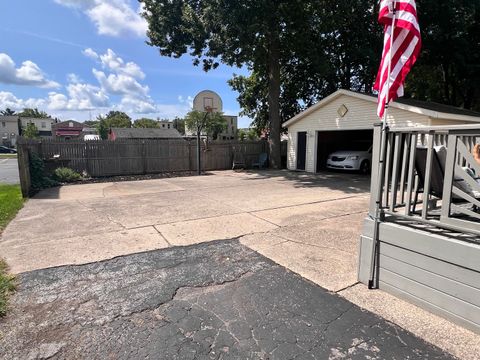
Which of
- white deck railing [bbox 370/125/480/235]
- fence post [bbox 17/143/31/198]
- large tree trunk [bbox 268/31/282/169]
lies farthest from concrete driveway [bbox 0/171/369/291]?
large tree trunk [bbox 268/31/282/169]

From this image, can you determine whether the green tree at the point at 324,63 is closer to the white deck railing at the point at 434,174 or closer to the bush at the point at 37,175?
the bush at the point at 37,175

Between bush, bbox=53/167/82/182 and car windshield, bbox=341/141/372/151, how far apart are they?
13.1m

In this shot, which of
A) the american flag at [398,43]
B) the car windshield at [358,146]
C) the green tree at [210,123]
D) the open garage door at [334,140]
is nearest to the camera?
the american flag at [398,43]

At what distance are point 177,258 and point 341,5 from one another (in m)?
16.0

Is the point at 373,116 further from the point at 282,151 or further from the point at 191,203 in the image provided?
the point at 191,203

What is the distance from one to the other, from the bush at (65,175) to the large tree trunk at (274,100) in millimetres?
9637

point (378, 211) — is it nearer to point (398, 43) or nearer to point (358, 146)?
point (398, 43)

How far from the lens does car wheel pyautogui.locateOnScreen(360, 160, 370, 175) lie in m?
14.2

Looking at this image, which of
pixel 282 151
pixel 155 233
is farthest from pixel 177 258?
pixel 282 151

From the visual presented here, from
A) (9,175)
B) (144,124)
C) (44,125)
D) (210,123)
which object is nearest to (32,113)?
(44,125)

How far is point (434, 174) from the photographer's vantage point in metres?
3.21

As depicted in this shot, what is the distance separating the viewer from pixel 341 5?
50.6 ft

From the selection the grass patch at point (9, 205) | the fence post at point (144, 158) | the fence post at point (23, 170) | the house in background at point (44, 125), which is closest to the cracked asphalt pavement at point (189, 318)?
the grass patch at point (9, 205)

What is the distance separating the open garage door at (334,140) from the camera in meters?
16.0
